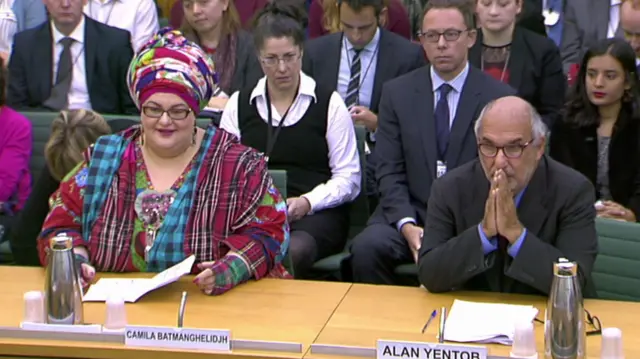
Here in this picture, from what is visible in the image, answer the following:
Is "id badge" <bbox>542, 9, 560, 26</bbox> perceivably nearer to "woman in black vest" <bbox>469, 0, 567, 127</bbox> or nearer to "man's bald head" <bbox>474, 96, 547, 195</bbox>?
"woman in black vest" <bbox>469, 0, 567, 127</bbox>

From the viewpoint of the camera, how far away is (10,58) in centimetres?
614

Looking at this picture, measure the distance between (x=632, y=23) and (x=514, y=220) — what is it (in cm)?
258

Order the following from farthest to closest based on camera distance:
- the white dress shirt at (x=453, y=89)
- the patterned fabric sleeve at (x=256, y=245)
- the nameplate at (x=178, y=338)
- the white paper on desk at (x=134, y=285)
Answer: the white dress shirt at (x=453, y=89), the patterned fabric sleeve at (x=256, y=245), the white paper on desk at (x=134, y=285), the nameplate at (x=178, y=338)

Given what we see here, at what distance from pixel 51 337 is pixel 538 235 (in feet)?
4.88

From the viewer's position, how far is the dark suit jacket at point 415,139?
15.7 ft

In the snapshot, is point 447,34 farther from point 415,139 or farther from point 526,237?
point 526,237

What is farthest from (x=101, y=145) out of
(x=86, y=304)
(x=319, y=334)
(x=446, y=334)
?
(x=446, y=334)

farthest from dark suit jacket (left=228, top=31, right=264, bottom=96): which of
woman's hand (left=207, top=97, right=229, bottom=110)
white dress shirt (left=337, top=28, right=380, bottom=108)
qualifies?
white dress shirt (left=337, top=28, right=380, bottom=108)

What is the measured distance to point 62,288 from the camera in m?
3.06

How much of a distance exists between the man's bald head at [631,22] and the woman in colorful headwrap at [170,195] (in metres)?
2.64

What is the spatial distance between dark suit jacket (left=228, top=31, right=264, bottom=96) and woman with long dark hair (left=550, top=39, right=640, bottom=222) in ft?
5.15

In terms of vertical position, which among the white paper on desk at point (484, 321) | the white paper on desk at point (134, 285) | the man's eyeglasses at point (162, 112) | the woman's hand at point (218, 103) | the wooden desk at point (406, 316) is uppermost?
the man's eyeglasses at point (162, 112)

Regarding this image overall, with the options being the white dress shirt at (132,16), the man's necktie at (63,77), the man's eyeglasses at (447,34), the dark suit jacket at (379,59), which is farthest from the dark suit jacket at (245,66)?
the man's eyeglasses at (447,34)

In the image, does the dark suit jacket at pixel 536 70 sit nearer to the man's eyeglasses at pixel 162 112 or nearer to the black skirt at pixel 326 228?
the black skirt at pixel 326 228
